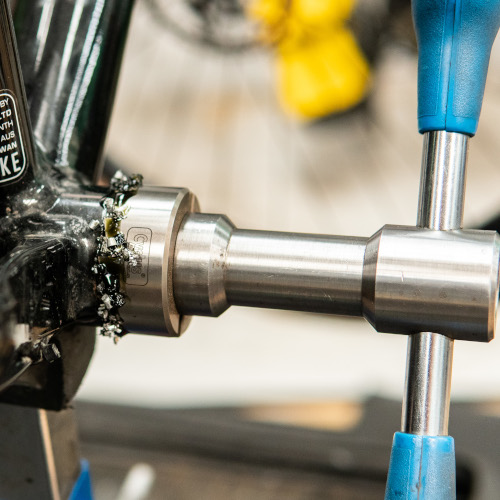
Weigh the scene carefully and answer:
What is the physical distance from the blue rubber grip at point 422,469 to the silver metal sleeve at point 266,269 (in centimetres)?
5

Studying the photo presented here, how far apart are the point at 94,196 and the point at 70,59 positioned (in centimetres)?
8

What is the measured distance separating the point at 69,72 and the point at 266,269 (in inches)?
5.3

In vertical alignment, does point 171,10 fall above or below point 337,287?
above

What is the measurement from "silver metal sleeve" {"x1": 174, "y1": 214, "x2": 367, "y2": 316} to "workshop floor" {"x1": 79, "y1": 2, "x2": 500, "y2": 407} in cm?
58

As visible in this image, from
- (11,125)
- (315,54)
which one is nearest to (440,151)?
(11,125)

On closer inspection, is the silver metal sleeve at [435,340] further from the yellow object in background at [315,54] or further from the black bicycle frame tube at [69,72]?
the yellow object in background at [315,54]

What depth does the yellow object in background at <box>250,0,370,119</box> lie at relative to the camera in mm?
917

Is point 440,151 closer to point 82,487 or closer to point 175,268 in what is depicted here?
point 175,268

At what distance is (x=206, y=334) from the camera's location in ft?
2.97

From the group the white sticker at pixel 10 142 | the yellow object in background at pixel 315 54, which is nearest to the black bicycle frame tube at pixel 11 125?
the white sticker at pixel 10 142

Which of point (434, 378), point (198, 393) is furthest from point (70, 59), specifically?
point (198, 393)

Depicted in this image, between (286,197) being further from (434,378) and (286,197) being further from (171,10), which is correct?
(434,378)

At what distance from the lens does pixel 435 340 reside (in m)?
0.21

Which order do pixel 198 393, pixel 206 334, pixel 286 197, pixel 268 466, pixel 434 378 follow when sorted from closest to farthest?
pixel 434 378 → pixel 268 466 → pixel 198 393 → pixel 206 334 → pixel 286 197
